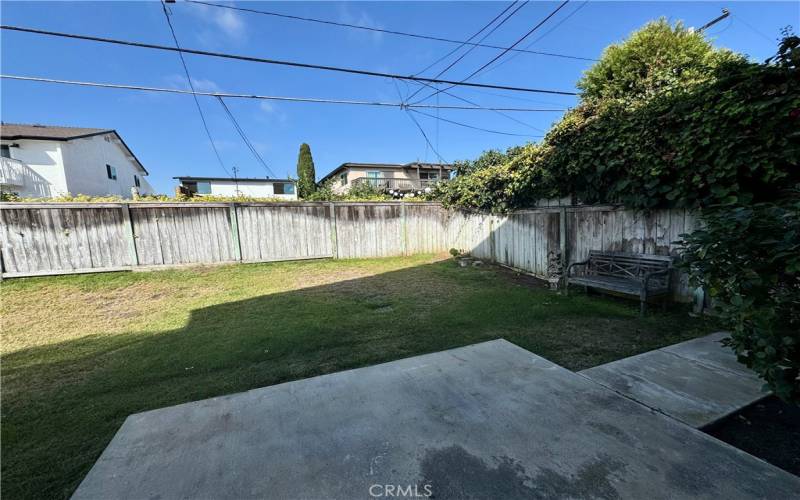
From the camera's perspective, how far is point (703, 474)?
4.43 feet

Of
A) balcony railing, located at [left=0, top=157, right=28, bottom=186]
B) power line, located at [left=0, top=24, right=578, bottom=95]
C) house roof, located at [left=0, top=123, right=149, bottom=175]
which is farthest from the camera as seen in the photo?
house roof, located at [left=0, top=123, right=149, bottom=175]

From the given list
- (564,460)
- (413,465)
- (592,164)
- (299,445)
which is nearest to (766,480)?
(564,460)

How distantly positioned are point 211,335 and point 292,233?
4.91 meters

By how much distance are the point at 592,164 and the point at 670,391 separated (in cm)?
387

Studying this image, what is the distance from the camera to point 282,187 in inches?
1086

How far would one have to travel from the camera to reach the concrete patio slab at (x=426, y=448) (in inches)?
51.3

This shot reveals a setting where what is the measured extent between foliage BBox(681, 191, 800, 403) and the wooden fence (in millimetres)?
2752

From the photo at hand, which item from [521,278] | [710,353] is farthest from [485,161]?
[710,353]

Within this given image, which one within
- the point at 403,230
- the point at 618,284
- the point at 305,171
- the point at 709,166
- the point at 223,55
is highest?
the point at 305,171

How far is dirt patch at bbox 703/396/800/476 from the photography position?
5.22ft

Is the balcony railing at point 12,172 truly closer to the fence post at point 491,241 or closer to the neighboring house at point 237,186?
the neighboring house at point 237,186

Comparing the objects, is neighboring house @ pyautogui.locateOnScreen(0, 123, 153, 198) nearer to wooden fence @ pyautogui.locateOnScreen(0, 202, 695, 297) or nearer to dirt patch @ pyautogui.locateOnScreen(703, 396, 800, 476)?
wooden fence @ pyautogui.locateOnScreen(0, 202, 695, 297)

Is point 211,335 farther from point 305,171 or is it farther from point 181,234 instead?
point 305,171

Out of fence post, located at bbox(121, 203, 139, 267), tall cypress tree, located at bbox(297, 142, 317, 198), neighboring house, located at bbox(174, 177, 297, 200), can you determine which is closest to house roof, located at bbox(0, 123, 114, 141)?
neighboring house, located at bbox(174, 177, 297, 200)
